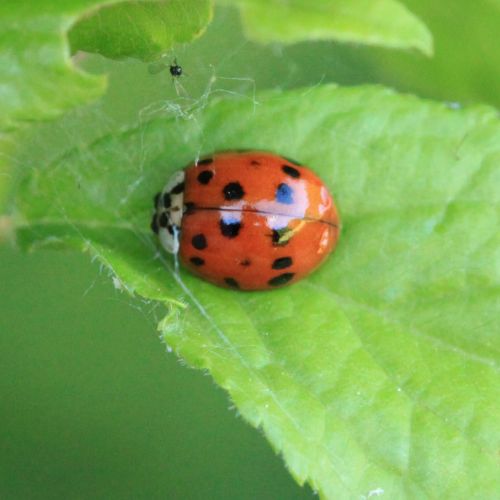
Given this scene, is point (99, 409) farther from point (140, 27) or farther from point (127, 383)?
point (140, 27)

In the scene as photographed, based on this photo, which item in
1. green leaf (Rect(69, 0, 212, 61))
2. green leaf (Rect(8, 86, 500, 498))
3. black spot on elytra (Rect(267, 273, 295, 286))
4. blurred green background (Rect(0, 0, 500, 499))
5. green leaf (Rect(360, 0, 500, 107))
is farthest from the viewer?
blurred green background (Rect(0, 0, 500, 499))

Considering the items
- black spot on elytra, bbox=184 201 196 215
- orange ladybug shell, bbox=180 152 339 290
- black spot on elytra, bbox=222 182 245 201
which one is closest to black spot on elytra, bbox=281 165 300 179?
orange ladybug shell, bbox=180 152 339 290

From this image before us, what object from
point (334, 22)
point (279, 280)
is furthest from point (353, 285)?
point (334, 22)

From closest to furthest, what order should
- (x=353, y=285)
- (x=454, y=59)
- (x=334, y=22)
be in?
1. (x=334, y=22)
2. (x=353, y=285)
3. (x=454, y=59)

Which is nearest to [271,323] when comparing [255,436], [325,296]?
[325,296]

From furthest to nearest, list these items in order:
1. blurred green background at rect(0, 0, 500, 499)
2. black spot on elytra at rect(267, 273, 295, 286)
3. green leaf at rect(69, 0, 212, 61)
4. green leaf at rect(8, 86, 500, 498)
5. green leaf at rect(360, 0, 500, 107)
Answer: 1. blurred green background at rect(0, 0, 500, 499)
2. green leaf at rect(360, 0, 500, 107)
3. black spot on elytra at rect(267, 273, 295, 286)
4. green leaf at rect(8, 86, 500, 498)
5. green leaf at rect(69, 0, 212, 61)

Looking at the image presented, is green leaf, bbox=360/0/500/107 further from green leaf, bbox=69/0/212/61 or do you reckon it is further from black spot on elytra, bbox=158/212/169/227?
green leaf, bbox=69/0/212/61

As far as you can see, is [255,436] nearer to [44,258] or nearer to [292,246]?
[44,258]
